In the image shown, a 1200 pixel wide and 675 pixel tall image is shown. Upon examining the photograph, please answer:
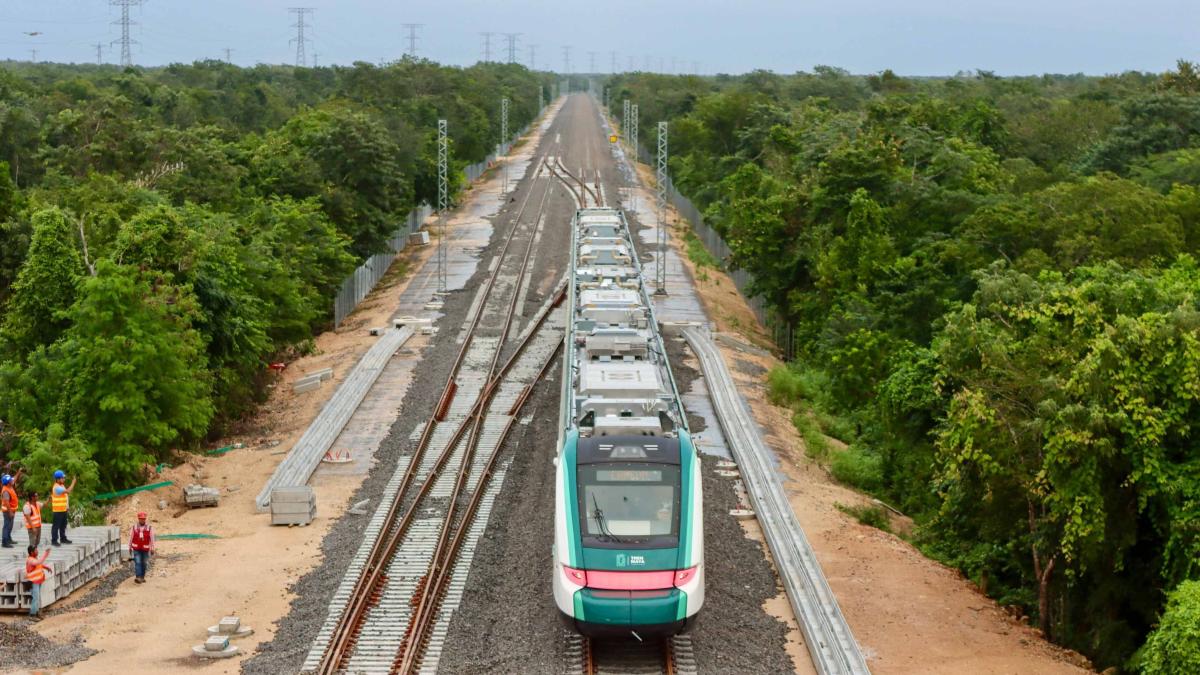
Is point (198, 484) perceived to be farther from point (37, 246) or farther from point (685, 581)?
point (685, 581)

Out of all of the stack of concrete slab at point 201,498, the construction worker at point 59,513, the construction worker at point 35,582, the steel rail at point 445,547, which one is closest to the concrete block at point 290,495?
the stack of concrete slab at point 201,498

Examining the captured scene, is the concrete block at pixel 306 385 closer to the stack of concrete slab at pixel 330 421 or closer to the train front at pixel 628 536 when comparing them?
the stack of concrete slab at pixel 330 421

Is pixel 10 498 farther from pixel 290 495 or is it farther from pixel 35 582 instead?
pixel 290 495

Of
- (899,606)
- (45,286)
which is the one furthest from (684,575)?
(45,286)

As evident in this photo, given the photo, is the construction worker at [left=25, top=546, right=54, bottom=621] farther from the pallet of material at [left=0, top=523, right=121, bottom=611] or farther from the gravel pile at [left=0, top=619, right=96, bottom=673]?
the gravel pile at [left=0, top=619, right=96, bottom=673]

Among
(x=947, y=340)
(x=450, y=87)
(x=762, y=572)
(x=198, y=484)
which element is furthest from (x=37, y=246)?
(x=450, y=87)
